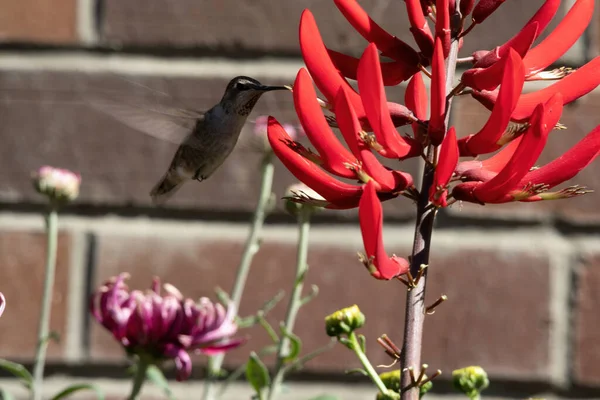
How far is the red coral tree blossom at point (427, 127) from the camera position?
0.30 meters

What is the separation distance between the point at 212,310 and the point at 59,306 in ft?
1.16

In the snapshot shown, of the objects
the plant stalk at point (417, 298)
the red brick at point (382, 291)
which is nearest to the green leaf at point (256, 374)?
the plant stalk at point (417, 298)

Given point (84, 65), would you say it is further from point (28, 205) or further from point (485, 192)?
point (485, 192)

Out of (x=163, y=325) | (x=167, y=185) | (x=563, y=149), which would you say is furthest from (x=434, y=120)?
(x=563, y=149)

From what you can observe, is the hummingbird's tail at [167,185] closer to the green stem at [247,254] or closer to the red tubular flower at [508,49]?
the green stem at [247,254]

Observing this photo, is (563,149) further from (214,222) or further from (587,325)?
(214,222)

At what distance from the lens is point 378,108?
0.30 m

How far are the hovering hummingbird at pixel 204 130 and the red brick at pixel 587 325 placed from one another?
36cm

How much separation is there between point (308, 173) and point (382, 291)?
20.5 inches

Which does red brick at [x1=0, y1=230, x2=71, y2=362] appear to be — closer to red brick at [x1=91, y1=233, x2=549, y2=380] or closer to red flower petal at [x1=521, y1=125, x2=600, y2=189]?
red brick at [x1=91, y1=233, x2=549, y2=380]

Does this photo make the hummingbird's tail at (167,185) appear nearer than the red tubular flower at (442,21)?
No

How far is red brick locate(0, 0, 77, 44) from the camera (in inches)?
32.9

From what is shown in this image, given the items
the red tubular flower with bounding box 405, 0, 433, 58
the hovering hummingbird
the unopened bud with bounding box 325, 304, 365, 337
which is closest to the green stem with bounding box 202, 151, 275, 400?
the hovering hummingbird

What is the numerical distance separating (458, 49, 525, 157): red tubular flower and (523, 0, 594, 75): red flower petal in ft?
0.13
